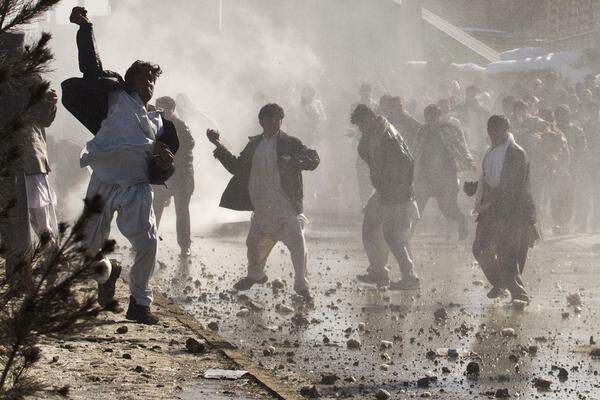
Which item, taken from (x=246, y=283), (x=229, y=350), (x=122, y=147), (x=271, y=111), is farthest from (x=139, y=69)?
(x=246, y=283)

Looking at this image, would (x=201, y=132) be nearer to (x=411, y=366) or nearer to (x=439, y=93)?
(x=439, y=93)

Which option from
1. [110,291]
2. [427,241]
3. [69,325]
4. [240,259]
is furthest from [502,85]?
[69,325]

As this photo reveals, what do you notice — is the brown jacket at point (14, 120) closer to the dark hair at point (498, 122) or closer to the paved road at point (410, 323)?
the paved road at point (410, 323)

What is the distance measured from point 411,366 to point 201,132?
12659mm

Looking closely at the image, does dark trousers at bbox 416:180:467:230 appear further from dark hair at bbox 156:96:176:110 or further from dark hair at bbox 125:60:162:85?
dark hair at bbox 125:60:162:85

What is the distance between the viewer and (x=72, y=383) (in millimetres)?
7238

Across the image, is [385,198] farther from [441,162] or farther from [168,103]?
[441,162]

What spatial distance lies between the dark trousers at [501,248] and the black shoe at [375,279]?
1.01 metres

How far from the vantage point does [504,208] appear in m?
12.3

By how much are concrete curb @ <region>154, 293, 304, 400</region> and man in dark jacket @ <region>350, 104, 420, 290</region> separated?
8.87 ft

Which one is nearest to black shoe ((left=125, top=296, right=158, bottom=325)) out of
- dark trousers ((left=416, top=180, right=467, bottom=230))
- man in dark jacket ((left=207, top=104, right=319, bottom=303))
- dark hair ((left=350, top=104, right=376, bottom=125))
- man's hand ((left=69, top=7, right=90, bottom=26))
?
man's hand ((left=69, top=7, right=90, bottom=26))

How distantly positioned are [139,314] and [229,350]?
799 mm

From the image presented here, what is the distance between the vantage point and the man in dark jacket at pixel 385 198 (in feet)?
43.5

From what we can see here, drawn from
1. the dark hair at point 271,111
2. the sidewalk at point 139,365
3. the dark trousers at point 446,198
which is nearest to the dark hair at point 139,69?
the sidewalk at point 139,365
